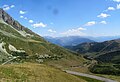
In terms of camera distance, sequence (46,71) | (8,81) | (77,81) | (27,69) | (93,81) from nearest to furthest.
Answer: (8,81) < (27,69) < (46,71) < (77,81) < (93,81)

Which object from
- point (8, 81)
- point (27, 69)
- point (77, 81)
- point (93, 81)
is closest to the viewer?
point (8, 81)

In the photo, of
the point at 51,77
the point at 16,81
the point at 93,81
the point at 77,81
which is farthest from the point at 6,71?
the point at 93,81

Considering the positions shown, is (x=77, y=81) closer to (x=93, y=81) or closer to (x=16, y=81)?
(x=16, y=81)

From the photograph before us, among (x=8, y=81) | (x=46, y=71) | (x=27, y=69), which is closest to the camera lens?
(x=8, y=81)

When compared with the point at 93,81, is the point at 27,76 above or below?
above

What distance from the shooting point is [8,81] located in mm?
52250

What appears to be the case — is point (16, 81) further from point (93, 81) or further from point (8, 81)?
point (93, 81)

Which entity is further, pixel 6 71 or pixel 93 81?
pixel 93 81

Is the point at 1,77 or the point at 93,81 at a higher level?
the point at 1,77

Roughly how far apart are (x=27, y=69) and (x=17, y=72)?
212 inches

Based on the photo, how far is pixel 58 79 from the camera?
6931cm

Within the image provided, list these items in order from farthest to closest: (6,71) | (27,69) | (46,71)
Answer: (46,71) → (27,69) → (6,71)

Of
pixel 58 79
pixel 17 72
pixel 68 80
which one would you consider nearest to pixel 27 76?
pixel 17 72

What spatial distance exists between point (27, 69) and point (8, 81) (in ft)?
46.2
